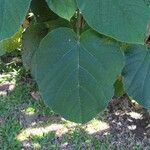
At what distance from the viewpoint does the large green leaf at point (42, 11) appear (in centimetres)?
99

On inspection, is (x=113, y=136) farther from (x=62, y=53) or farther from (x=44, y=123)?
(x=62, y=53)

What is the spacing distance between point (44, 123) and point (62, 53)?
8.78 feet

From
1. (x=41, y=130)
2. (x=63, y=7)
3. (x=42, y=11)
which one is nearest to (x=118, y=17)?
(x=63, y=7)

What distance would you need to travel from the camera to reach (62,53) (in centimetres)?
97

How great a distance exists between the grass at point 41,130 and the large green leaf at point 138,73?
7.40 feet

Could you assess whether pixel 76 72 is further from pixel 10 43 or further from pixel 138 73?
pixel 10 43

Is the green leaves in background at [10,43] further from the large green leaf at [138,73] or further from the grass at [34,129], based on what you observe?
the grass at [34,129]

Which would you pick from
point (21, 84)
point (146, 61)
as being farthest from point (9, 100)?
point (146, 61)

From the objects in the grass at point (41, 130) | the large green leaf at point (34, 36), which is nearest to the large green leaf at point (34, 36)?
the large green leaf at point (34, 36)

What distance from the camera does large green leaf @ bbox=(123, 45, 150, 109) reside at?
103 centimetres

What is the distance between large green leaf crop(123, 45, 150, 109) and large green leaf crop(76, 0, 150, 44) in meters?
0.19

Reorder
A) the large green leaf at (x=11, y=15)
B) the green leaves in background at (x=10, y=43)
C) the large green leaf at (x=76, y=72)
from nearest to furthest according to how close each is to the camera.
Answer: the large green leaf at (x=11, y=15) → the large green leaf at (x=76, y=72) → the green leaves in background at (x=10, y=43)

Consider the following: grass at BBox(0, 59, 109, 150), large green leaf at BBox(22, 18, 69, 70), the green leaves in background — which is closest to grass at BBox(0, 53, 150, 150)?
grass at BBox(0, 59, 109, 150)

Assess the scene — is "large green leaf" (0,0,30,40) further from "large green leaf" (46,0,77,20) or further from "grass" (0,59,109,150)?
"grass" (0,59,109,150)
